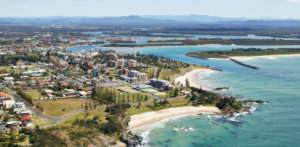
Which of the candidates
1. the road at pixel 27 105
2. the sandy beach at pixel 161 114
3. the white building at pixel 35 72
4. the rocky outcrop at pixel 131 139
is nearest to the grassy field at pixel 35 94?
the road at pixel 27 105

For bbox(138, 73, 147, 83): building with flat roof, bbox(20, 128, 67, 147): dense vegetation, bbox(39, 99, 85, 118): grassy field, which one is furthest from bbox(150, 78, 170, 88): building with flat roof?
bbox(20, 128, 67, 147): dense vegetation

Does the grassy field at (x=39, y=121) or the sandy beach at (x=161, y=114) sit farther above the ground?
the grassy field at (x=39, y=121)

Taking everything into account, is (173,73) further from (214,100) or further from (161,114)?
(161,114)

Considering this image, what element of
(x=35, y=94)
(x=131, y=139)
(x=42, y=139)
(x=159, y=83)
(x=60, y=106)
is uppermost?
(x=42, y=139)

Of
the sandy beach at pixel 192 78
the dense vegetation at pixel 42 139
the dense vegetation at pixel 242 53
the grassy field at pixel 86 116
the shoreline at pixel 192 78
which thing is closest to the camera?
the dense vegetation at pixel 42 139

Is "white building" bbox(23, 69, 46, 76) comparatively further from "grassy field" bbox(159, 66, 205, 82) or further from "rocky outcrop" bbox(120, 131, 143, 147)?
"rocky outcrop" bbox(120, 131, 143, 147)

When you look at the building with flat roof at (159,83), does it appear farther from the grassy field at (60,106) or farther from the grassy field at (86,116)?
the grassy field at (86,116)

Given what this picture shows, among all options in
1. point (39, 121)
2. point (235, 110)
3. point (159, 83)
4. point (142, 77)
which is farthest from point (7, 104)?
point (235, 110)
